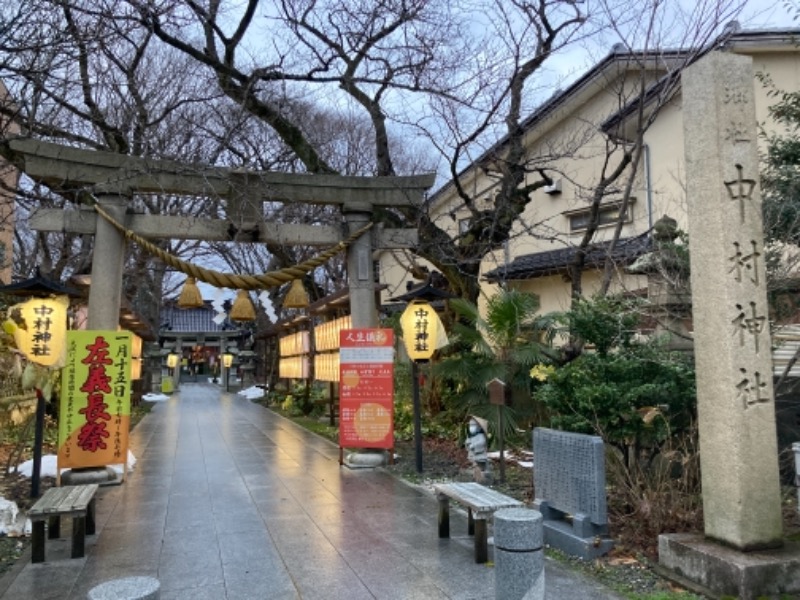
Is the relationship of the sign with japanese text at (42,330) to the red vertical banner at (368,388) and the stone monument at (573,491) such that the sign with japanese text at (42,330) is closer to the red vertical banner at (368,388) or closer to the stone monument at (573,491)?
the red vertical banner at (368,388)

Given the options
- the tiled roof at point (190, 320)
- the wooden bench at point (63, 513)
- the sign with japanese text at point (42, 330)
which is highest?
the tiled roof at point (190, 320)

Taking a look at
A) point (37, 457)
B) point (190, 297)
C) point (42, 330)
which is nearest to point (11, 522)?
point (37, 457)

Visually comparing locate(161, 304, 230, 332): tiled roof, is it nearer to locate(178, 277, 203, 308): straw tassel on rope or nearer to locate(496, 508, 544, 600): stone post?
locate(178, 277, 203, 308): straw tassel on rope

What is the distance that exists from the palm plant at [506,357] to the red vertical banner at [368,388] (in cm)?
147

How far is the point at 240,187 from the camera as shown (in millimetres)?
10336

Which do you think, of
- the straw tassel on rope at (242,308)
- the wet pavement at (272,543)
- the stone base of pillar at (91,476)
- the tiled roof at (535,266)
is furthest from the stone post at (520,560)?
the straw tassel on rope at (242,308)

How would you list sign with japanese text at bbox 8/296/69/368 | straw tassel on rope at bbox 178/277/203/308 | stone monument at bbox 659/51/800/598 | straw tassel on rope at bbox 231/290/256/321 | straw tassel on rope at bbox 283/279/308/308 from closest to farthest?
stone monument at bbox 659/51/800/598 < sign with japanese text at bbox 8/296/69/368 < straw tassel on rope at bbox 178/277/203/308 < straw tassel on rope at bbox 283/279/308/308 < straw tassel on rope at bbox 231/290/256/321

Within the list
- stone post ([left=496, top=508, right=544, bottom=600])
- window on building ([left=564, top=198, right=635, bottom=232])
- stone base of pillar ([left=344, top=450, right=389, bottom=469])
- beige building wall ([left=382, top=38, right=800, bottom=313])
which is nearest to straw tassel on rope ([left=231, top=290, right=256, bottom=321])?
beige building wall ([left=382, top=38, right=800, bottom=313])

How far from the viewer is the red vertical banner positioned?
1071 cm

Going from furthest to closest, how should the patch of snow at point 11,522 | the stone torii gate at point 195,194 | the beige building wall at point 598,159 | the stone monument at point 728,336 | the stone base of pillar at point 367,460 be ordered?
the beige building wall at point 598,159, the stone base of pillar at point 367,460, the stone torii gate at point 195,194, the patch of snow at point 11,522, the stone monument at point 728,336

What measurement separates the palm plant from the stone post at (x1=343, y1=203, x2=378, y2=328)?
1.82 m

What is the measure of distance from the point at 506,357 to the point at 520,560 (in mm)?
7590

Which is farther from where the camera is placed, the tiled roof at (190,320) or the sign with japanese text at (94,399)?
the tiled roof at (190,320)

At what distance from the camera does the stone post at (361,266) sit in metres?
11.3
